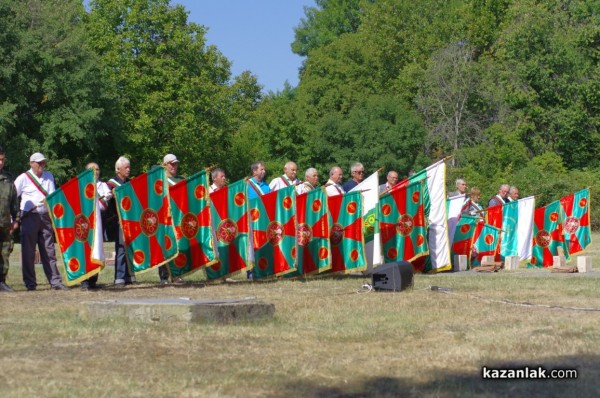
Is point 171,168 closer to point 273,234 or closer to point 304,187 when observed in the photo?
point 273,234

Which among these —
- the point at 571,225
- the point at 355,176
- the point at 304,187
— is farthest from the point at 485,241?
the point at 304,187

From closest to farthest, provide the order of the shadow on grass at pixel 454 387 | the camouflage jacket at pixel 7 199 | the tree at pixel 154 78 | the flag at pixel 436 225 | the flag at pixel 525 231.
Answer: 1. the shadow on grass at pixel 454 387
2. the camouflage jacket at pixel 7 199
3. the flag at pixel 436 225
4. the flag at pixel 525 231
5. the tree at pixel 154 78

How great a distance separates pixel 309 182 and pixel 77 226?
15.3 feet

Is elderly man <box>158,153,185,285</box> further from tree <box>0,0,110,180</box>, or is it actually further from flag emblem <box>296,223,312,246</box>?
tree <box>0,0,110,180</box>

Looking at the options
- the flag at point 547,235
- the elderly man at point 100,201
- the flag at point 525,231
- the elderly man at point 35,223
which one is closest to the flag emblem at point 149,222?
the elderly man at point 100,201

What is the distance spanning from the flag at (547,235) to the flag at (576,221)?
0.19 metres

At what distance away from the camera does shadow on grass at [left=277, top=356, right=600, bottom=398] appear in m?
8.20

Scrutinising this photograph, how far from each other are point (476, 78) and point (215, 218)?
51.0m

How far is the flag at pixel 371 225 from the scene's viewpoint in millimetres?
18656

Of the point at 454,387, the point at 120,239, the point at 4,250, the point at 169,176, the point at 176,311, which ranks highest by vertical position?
the point at 169,176

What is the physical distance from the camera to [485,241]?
74.2ft

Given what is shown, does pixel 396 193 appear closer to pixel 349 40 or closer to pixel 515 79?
pixel 515 79

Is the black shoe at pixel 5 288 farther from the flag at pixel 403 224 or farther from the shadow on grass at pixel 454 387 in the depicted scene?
the shadow on grass at pixel 454 387

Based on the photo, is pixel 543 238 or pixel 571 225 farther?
pixel 571 225
